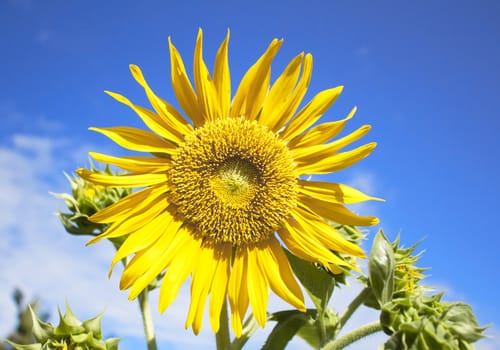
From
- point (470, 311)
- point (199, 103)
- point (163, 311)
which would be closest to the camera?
point (470, 311)

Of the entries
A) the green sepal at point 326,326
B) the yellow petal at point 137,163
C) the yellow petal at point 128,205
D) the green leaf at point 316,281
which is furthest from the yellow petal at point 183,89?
the green sepal at point 326,326

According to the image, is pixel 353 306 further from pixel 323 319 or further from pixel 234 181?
pixel 234 181

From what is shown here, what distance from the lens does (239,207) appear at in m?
3.46

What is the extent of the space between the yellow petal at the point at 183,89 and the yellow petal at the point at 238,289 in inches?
32.5

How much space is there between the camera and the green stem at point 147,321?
3510mm

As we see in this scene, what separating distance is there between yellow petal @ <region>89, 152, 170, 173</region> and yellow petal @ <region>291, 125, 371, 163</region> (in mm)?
771

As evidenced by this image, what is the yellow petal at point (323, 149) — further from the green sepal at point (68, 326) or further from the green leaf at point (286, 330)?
the green sepal at point (68, 326)

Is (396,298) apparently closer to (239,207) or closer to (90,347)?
(239,207)

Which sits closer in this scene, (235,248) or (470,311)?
(470,311)

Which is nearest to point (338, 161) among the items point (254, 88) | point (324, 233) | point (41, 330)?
point (324, 233)

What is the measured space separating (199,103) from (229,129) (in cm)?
23

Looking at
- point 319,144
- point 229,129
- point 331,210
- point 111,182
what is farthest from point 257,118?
point 111,182

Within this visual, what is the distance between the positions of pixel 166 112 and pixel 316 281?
127cm

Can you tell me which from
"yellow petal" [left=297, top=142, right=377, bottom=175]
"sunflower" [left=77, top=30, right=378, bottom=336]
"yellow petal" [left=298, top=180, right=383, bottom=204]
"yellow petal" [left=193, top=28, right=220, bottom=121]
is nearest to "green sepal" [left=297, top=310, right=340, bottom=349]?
"sunflower" [left=77, top=30, right=378, bottom=336]
